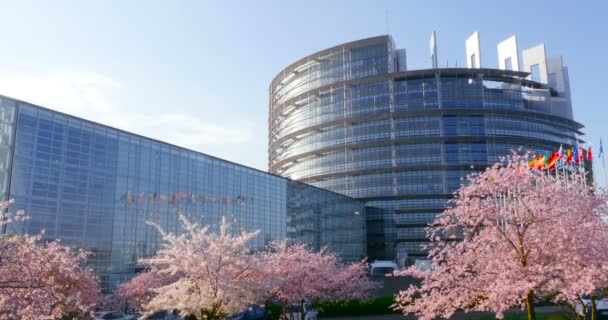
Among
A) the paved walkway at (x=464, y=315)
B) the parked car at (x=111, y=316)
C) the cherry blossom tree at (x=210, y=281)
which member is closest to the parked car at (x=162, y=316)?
the parked car at (x=111, y=316)

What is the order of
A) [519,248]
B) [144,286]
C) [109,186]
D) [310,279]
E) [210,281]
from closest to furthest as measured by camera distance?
[519,248], [210,281], [310,279], [144,286], [109,186]

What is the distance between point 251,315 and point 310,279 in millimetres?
6451

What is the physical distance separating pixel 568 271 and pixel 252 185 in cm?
5912

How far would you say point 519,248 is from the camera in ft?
60.7

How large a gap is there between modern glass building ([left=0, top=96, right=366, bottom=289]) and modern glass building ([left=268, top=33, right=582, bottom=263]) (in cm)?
3979

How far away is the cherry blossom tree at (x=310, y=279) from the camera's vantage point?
1304 inches

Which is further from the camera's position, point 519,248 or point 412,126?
point 412,126

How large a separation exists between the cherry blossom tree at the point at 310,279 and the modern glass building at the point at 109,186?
20.8 m

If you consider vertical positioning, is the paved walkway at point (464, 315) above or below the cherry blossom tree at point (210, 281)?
below

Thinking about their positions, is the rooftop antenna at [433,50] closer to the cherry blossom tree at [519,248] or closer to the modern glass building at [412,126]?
the modern glass building at [412,126]

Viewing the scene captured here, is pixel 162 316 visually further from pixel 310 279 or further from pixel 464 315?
pixel 464 315

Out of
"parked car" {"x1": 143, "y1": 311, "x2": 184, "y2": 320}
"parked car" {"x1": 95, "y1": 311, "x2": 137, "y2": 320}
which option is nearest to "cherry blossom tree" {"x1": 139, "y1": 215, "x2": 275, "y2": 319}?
"parked car" {"x1": 143, "y1": 311, "x2": 184, "y2": 320}

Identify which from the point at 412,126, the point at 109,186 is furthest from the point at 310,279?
the point at 412,126

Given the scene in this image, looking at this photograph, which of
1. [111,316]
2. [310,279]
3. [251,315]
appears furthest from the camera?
[111,316]
